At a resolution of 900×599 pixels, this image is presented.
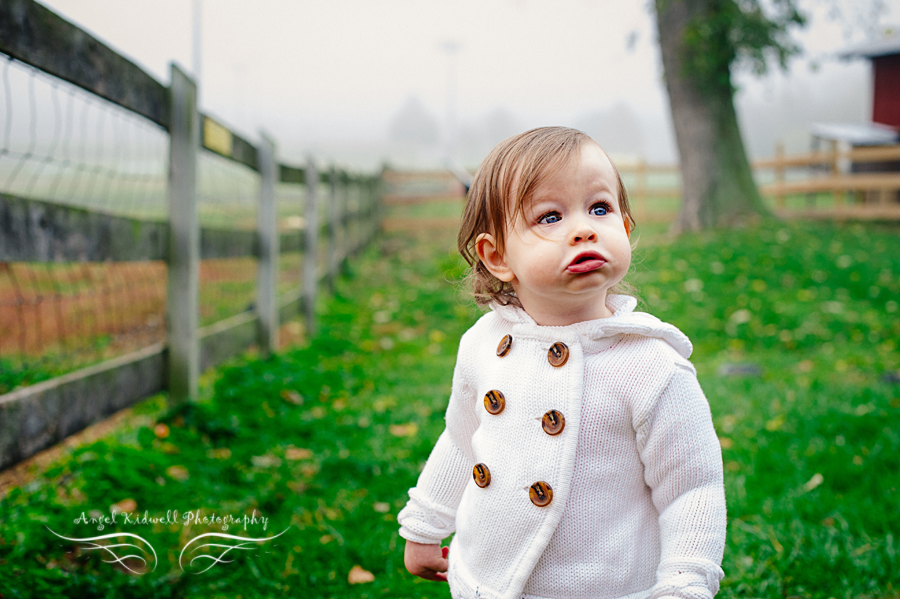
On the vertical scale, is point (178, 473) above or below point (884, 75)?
below

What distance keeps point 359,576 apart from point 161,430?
57.7 inches

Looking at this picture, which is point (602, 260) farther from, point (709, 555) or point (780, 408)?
point (780, 408)

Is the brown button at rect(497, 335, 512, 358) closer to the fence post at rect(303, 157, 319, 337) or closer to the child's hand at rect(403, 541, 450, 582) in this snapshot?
the child's hand at rect(403, 541, 450, 582)

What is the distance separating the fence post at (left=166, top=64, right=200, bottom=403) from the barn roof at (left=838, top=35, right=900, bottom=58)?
21.8 meters

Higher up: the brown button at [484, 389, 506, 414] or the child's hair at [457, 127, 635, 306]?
the child's hair at [457, 127, 635, 306]

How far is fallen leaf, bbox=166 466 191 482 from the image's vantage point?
288 centimetres

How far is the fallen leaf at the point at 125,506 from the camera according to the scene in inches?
98.1

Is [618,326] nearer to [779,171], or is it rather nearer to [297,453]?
[297,453]

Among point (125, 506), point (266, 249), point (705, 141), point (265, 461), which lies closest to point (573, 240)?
point (125, 506)

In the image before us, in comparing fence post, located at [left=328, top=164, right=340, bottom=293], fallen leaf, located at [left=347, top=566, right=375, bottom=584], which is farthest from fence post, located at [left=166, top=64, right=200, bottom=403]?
fence post, located at [left=328, top=164, right=340, bottom=293]

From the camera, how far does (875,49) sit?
20125mm

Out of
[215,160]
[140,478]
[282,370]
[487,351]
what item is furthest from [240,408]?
[487,351]

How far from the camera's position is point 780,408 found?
157 inches

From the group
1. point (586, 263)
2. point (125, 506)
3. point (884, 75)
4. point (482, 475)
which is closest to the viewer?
point (586, 263)
